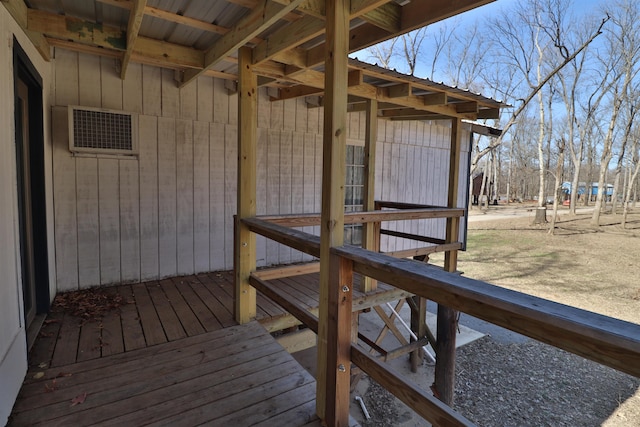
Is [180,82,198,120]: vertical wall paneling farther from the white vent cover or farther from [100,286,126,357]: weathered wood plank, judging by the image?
[100,286,126,357]: weathered wood plank

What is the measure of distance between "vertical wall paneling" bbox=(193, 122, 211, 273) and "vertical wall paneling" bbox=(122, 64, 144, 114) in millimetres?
601

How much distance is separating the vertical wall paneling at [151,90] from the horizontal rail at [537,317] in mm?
3363

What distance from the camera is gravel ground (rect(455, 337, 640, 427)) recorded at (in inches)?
164

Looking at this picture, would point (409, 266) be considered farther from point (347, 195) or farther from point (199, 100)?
point (347, 195)

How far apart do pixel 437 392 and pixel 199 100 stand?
14.0 feet

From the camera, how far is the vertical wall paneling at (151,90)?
372 cm

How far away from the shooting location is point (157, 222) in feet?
12.8

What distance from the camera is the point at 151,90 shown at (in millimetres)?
3756

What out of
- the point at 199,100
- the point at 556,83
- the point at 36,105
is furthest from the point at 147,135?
the point at 556,83

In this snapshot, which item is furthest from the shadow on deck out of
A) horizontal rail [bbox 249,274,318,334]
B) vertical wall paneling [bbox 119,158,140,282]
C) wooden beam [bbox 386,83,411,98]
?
wooden beam [bbox 386,83,411,98]

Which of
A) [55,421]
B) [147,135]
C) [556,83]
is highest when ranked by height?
[556,83]

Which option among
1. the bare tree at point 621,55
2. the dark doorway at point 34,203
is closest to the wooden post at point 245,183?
the dark doorway at point 34,203

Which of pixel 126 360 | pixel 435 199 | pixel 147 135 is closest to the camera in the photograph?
pixel 126 360

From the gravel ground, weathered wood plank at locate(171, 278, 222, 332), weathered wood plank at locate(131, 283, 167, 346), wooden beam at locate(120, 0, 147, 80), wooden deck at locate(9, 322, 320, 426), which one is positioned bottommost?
the gravel ground
